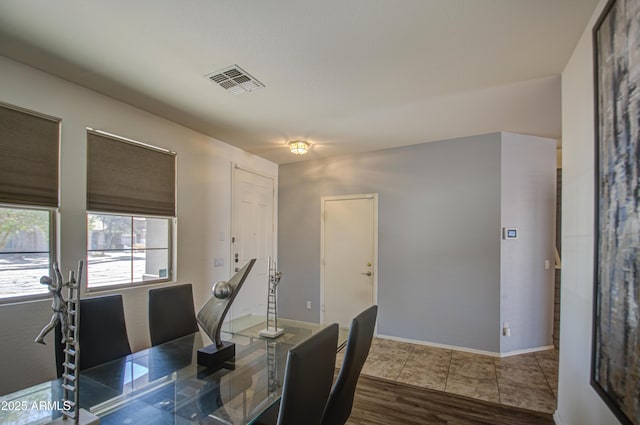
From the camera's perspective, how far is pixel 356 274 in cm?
448

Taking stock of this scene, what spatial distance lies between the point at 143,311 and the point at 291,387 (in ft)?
8.19

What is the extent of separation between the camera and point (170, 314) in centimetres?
239

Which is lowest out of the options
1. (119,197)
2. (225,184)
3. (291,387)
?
(291,387)

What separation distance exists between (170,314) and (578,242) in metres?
2.96

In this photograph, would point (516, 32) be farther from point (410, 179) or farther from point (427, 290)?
point (427, 290)

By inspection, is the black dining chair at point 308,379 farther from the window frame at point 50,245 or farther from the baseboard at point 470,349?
the baseboard at point 470,349

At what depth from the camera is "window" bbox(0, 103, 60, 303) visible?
2.09m

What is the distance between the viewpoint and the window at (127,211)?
261cm

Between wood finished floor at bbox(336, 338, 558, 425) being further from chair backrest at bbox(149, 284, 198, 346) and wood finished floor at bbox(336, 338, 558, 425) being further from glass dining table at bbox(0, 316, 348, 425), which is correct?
chair backrest at bbox(149, 284, 198, 346)

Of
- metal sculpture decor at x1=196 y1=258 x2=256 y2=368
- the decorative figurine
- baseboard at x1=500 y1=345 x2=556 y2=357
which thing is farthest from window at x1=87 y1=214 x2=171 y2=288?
baseboard at x1=500 y1=345 x2=556 y2=357

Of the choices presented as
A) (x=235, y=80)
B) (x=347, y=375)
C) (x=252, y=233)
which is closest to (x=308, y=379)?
(x=347, y=375)

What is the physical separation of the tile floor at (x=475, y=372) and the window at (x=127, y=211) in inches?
102

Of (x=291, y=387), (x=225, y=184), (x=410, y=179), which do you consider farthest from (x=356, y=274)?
(x=291, y=387)

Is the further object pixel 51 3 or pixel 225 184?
pixel 225 184
